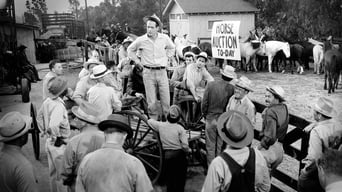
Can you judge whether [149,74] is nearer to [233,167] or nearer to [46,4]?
[46,4]

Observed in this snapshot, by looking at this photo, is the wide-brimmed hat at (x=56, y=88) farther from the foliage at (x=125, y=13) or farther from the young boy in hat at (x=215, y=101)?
the foliage at (x=125, y=13)

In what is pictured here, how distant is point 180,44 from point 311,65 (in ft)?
24.5

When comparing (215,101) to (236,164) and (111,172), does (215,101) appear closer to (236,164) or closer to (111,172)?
(236,164)

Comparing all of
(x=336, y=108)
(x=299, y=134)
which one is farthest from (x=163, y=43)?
(x=336, y=108)

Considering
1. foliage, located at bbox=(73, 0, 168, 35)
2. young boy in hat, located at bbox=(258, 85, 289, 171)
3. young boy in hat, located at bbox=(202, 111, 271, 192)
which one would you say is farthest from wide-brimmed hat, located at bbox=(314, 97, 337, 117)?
foliage, located at bbox=(73, 0, 168, 35)

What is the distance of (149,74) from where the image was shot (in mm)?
5051

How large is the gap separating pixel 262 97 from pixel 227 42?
435cm

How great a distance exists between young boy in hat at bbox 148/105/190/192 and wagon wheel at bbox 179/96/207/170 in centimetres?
95

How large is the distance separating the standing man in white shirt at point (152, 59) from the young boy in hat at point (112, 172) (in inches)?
109

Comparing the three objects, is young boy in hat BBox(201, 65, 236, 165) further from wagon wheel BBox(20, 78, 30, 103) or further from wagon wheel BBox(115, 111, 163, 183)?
wagon wheel BBox(20, 78, 30, 103)

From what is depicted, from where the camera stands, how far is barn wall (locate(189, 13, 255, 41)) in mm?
16403

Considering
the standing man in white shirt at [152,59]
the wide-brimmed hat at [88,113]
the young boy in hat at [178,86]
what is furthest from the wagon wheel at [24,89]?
the wide-brimmed hat at [88,113]

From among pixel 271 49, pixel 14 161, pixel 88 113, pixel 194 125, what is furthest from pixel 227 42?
pixel 271 49

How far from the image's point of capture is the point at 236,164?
2.34 metres
